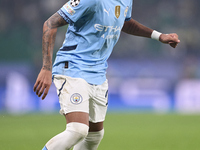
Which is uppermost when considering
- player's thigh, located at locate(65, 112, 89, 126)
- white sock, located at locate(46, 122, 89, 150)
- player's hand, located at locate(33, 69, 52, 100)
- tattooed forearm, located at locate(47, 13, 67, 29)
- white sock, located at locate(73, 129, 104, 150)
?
tattooed forearm, located at locate(47, 13, 67, 29)

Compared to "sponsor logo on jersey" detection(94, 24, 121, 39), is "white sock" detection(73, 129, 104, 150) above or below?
below

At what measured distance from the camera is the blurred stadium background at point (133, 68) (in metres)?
14.0

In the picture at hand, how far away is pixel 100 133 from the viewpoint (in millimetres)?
4438

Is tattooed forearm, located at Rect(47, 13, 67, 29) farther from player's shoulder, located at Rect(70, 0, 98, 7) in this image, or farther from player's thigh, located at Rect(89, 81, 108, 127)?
player's thigh, located at Rect(89, 81, 108, 127)

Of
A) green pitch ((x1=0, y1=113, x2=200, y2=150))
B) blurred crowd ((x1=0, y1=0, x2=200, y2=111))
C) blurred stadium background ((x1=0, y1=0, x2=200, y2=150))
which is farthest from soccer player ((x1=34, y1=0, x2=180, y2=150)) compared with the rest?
blurred crowd ((x1=0, y1=0, x2=200, y2=111))

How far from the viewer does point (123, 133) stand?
914cm

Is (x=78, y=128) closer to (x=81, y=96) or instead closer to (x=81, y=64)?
(x=81, y=96)

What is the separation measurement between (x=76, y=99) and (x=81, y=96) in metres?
0.05

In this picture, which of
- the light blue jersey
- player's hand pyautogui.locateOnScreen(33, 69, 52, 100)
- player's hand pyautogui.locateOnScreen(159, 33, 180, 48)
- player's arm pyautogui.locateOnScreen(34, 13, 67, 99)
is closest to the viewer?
player's hand pyautogui.locateOnScreen(33, 69, 52, 100)

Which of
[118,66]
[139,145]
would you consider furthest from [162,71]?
[139,145]

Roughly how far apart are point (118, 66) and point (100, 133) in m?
11.4

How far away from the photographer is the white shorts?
393 cm

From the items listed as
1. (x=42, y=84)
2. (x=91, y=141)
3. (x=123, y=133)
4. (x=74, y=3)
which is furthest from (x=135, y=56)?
(x=42, y=84)

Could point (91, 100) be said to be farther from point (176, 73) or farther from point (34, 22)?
point (34, 22)
